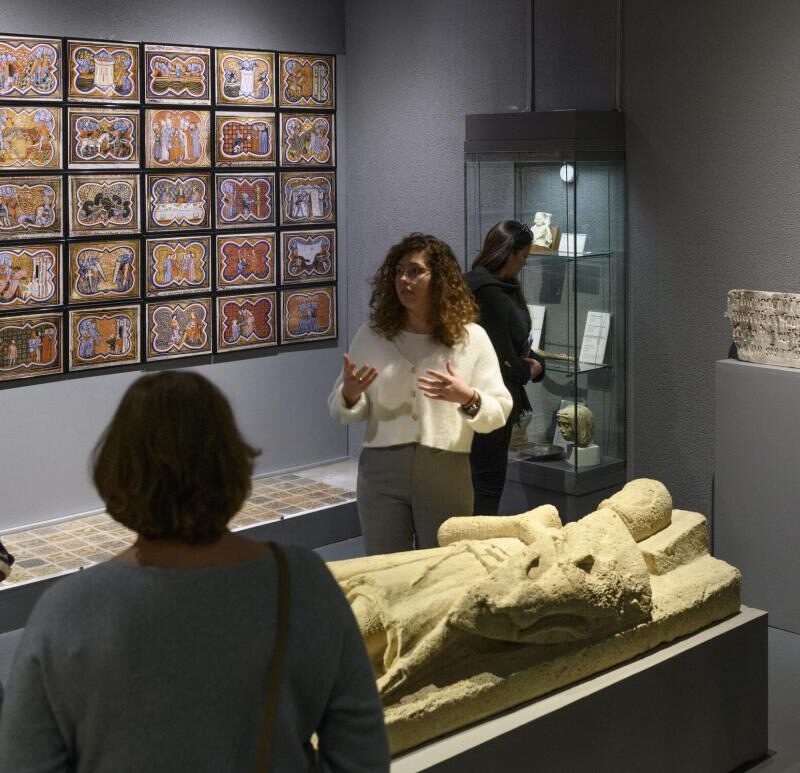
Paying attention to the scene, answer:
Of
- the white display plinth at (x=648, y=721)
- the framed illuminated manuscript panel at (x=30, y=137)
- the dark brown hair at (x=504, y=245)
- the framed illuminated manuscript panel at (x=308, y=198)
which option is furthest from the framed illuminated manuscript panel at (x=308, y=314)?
the white display plinth at (x=648, y=721)

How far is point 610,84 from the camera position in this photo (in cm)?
630

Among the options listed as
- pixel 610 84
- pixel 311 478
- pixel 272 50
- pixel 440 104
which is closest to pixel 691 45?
pixel 610 84

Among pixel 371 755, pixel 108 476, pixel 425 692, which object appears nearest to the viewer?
pixel 108 476

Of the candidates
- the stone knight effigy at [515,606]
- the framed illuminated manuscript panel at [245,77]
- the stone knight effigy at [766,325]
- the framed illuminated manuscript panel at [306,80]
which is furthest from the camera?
the framed illuminated manuscript panel at [306,80]

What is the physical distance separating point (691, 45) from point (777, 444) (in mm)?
2025

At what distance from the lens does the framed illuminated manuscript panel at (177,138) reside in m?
6.75

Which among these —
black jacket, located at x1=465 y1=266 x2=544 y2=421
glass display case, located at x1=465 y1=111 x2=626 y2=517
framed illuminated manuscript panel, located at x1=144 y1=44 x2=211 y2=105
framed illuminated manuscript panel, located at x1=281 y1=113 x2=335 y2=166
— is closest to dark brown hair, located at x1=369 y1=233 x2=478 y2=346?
black jacket, located at x1=465 y1=266 x2=544 y2=421

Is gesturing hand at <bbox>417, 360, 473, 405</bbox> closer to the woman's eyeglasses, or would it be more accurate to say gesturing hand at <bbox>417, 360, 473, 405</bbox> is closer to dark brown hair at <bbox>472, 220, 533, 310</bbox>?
the woman's eyeglasses

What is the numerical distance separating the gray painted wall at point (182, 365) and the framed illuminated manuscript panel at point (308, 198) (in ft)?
0.32

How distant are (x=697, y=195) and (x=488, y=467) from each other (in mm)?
1871

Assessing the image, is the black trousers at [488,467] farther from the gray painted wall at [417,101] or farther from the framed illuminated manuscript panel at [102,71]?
the framed illuminated manuscript panel at [102,71]

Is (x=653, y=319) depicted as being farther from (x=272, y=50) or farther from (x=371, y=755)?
(x=371, y=755)

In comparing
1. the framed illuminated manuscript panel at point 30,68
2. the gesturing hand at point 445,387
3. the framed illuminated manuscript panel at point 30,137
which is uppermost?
the framed illuminated manuscript panel at point 30,68

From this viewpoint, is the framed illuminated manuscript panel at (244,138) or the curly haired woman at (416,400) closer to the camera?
the curly haired woman at (416,400)
